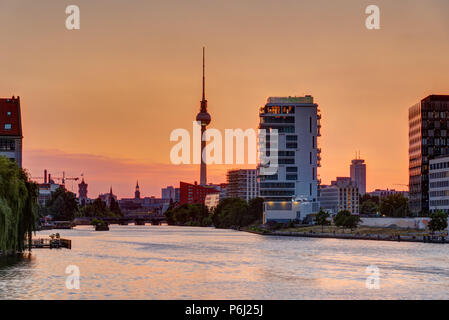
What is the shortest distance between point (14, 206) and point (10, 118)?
95.7 meters

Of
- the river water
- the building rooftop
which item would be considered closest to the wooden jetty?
the river water

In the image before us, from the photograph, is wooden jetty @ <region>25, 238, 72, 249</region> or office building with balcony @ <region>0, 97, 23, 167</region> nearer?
wooden jetty @ <region>25, 238, 72, 249</region>

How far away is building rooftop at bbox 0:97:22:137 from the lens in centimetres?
18612

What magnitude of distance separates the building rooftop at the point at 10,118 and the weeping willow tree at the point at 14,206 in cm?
7940

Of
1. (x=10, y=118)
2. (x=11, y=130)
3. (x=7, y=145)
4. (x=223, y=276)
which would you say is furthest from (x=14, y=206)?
(x=10, y=118)

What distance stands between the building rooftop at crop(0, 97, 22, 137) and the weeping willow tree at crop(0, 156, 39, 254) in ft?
260

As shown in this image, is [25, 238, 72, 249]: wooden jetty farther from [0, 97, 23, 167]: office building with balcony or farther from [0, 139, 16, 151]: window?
[0, 139, 16, 151]: window

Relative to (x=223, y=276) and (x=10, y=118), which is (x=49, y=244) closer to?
(x=10, y=118)

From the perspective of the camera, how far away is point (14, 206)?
98125mm

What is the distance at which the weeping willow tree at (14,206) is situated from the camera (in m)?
86.2

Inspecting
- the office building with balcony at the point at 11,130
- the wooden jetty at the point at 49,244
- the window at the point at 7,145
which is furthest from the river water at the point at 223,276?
the window at the point at 7,145

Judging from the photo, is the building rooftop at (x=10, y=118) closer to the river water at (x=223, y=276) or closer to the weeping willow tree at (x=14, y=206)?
the river water at (x=223, y=276)
